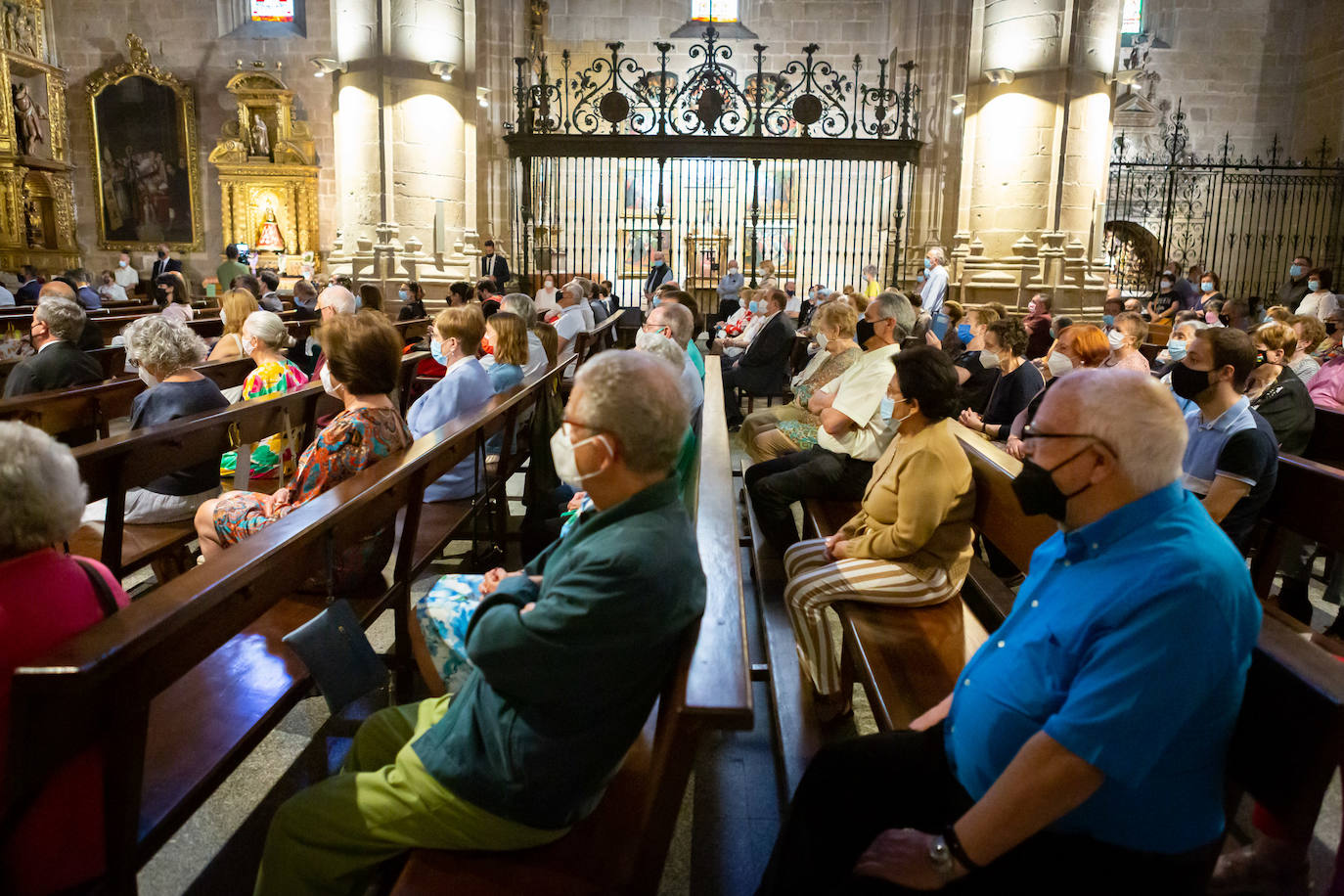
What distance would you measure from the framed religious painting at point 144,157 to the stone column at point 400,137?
25.1 feet

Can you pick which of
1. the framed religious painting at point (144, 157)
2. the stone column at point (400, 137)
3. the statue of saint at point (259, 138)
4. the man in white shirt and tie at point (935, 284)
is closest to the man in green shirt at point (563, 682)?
the man in white shirt and tie at point (935, 284)

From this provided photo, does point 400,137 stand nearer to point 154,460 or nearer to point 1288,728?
point 154,460

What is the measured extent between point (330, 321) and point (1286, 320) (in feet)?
18.1

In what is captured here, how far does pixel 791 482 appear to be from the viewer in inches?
168

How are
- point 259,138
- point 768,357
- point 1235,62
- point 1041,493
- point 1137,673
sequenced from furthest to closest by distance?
point 1235,62
point 259,138
point 768,357
point 1041,493
point 1137,673

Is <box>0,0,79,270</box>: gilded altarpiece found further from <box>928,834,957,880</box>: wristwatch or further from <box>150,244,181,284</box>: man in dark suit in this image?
<box>928,834,957,880</box>: wristwatch

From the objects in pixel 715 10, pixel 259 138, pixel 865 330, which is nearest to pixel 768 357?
pixel 865 330

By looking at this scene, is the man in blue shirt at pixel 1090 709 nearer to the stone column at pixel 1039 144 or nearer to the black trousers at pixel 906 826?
the black trousers at pixel 906 826

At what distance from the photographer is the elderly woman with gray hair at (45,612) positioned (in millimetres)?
1541

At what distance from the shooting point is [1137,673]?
4.54ft

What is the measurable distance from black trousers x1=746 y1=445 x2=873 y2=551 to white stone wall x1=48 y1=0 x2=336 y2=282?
15392mm

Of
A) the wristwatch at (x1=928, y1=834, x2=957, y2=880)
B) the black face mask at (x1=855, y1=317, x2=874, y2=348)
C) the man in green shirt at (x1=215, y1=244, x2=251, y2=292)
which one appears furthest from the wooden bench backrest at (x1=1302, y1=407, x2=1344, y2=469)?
the man in green shirt at (x1=215, y1=244, x2=251, y2=292)

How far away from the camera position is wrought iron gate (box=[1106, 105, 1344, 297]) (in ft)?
56.5

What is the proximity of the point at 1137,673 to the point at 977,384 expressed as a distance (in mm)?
5163
